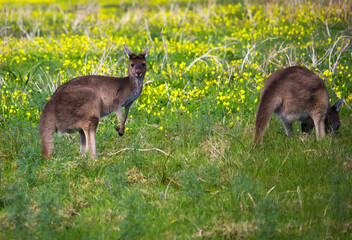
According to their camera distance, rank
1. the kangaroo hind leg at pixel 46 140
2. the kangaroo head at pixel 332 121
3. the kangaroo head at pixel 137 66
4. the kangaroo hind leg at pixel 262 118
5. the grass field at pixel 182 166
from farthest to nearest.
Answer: the kangaroo head at pixel 332 121, the kangaroo head at pixel 137 66, the kangaroo hind leg at pixel 262 118, the kangaroo hind leg at pixel 46 140, the grass field at pixel 182 166

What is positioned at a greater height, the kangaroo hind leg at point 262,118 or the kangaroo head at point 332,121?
the kangaroo hind leg at point 262,118

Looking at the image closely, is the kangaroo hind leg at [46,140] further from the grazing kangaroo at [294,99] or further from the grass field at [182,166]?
the grazing kangaroo at [294,99]

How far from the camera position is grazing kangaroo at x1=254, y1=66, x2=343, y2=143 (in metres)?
5.09

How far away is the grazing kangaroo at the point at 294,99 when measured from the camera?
200 inches

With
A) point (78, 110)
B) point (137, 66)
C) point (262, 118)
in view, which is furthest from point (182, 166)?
point (137, 66)

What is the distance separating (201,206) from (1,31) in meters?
7.73

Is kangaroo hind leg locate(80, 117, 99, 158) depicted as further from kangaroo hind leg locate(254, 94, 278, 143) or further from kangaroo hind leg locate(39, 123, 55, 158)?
kangaroo hind leg locate(254, 94, 278, 143)

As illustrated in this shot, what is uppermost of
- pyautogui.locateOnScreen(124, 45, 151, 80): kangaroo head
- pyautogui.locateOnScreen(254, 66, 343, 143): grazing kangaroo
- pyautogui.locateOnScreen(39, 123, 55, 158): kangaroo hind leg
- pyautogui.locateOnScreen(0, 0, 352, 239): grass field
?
pyautogui.locateOnScreen(124, 45, 151, 80): kangaroo head

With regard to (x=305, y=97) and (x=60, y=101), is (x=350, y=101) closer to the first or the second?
(x=305, y=97)

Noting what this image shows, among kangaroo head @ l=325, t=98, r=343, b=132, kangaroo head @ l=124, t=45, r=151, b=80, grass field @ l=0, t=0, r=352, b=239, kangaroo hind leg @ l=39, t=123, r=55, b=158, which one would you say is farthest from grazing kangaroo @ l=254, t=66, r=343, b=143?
kangaroo hind leg @ l=39, t=123, r=55, b=158

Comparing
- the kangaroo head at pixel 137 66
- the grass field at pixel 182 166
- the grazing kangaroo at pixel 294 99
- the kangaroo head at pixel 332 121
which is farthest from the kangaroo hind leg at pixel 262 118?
the kangaroo head at pixel 137 66

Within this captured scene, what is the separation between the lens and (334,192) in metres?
4.05

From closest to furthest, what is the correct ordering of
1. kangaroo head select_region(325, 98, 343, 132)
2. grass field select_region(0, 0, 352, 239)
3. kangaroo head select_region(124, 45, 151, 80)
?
grass field select_region(0, 0, 352, 239) → kangaroo head select_region(124, 45, 151, 80) → kangaroo head select_region(325, 98, 343, 132)

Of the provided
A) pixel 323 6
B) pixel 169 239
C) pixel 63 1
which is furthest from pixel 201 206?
pixel 63 1
